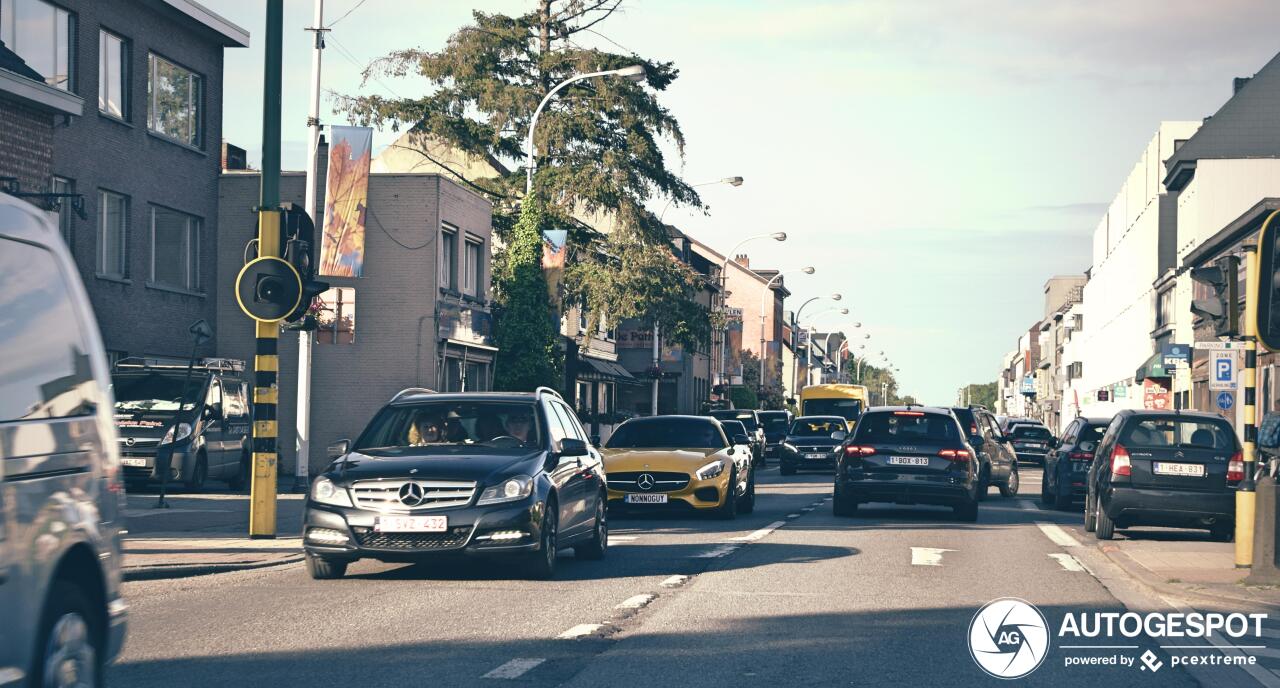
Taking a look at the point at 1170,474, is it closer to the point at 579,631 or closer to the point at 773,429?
the point at 579,631

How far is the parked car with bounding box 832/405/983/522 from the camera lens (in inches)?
826

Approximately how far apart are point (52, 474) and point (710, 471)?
50.1 ft

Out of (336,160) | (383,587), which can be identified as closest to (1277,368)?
(336,160)

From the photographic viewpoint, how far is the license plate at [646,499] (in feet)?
67.3

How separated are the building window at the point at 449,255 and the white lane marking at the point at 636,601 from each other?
2567 cm

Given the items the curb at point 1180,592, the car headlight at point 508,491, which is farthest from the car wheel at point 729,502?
the car headlight at point 508,491

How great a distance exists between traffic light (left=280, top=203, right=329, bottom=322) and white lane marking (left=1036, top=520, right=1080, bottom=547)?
8.87m

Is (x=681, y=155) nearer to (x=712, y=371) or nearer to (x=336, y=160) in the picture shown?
(x=336, y=160)

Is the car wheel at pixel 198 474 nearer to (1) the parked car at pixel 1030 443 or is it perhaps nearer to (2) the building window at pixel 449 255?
(2) the building window at pixel 449 255

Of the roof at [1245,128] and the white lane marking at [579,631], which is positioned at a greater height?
the roof at [1245,128]

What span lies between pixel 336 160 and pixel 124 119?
5195mm

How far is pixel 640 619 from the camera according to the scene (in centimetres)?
1027

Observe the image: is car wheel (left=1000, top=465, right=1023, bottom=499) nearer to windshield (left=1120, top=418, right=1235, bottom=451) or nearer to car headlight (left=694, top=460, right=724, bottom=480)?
car headlight (left=694, top=460, right=724, bottom=480)

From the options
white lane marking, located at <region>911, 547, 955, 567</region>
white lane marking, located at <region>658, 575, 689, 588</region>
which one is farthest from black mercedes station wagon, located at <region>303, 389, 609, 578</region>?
white lane marking, located at <region>911, 547, 955, 567</region>
